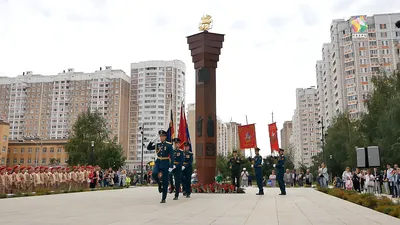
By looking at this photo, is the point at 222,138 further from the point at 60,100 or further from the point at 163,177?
the point at 163,177

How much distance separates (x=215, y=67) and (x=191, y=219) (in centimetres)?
1345

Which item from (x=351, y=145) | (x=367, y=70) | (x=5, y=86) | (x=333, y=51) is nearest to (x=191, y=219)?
(x=351, y=145)

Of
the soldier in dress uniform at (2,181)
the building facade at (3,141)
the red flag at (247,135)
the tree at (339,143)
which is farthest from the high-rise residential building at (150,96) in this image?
the soldier in dress uniform at (2,181)

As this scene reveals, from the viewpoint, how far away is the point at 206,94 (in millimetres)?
18969

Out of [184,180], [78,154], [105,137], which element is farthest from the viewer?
[105,137]

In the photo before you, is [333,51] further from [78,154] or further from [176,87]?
[78,154]

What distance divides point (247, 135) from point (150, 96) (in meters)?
83.4

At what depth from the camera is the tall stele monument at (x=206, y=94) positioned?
60.2ft

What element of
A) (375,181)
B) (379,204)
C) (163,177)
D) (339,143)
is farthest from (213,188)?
(339,143)

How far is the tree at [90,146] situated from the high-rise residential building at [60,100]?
43.4 meters

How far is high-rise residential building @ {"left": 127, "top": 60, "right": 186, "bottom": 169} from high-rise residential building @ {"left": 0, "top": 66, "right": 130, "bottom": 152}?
→ 2.29 meters

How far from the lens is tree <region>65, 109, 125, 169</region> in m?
48.7

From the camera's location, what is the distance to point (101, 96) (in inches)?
3807

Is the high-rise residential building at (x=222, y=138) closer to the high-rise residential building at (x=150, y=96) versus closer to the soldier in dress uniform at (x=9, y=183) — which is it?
the high-rise residential building at (x=150, y=96)
